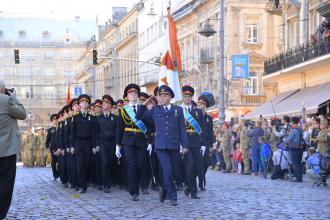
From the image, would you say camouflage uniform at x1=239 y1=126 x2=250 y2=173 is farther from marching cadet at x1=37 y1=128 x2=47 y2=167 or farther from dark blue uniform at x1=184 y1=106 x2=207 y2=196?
marching cadet at x1=37 y1=128 x2=47 y2=167

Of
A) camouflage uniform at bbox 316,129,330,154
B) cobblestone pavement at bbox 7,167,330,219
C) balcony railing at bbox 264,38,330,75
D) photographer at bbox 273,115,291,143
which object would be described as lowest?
cobblestone pavement at bbox 7,167,330,219

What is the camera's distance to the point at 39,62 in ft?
424

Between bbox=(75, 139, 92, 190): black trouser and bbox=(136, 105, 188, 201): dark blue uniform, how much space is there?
3.28m

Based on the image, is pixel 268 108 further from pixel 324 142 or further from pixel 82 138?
pixel 82 138

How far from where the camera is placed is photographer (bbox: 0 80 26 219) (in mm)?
10891

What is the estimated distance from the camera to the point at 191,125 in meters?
15.3

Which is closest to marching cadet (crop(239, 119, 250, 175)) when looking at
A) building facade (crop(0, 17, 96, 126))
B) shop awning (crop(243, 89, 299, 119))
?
shop awning (crop(243, 89, 299, 119))

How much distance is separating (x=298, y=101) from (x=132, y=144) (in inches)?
810

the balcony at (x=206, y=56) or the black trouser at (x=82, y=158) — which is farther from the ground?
the balcony at (x=206, y=56)

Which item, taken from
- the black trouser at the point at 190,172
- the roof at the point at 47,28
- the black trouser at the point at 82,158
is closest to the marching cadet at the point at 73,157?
the black trouser at the point at 82,158

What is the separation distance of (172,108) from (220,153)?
14.0m

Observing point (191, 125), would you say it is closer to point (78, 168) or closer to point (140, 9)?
point (78, 168)

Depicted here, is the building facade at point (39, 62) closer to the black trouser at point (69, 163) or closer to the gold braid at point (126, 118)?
the black trouser at point (69, 163)

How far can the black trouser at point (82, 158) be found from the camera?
54.4 feet
